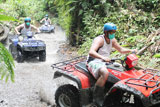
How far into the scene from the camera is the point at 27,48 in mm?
8414

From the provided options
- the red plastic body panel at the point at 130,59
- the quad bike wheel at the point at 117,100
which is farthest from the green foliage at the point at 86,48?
the red plastic body panel at the point at 130,59

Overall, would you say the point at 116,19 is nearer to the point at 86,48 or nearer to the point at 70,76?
the point at 86,48

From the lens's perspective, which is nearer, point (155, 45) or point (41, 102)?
point (41, 102)

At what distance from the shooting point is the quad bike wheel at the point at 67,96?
401 centimetres

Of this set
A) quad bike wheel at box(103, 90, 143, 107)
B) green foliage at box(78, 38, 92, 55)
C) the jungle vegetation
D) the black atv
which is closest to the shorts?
quad bike wheel at box(103, 90, 143, 107)

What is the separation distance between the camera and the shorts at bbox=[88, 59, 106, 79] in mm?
3681

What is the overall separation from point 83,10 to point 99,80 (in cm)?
717

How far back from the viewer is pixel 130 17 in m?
8.75

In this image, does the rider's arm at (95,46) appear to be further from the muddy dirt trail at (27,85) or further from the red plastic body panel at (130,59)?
the muddy dirt trail at (27,85)

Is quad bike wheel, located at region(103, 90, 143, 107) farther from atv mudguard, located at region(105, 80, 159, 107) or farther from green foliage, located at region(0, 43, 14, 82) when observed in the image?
green foliage, located at region(0, 43, 14, 82)

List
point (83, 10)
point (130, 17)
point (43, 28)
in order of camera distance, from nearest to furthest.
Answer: point (130, 17) → point (83, 10) → point (43, 28)

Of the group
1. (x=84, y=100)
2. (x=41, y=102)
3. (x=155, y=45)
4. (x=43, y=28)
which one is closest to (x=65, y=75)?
(x=84, y=100)

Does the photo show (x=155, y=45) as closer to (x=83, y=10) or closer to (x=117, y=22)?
(x=117, y=22)

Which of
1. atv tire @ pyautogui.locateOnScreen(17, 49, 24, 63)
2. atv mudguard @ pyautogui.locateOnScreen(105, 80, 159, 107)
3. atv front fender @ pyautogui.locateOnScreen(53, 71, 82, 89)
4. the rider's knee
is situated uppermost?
the rider's knee
